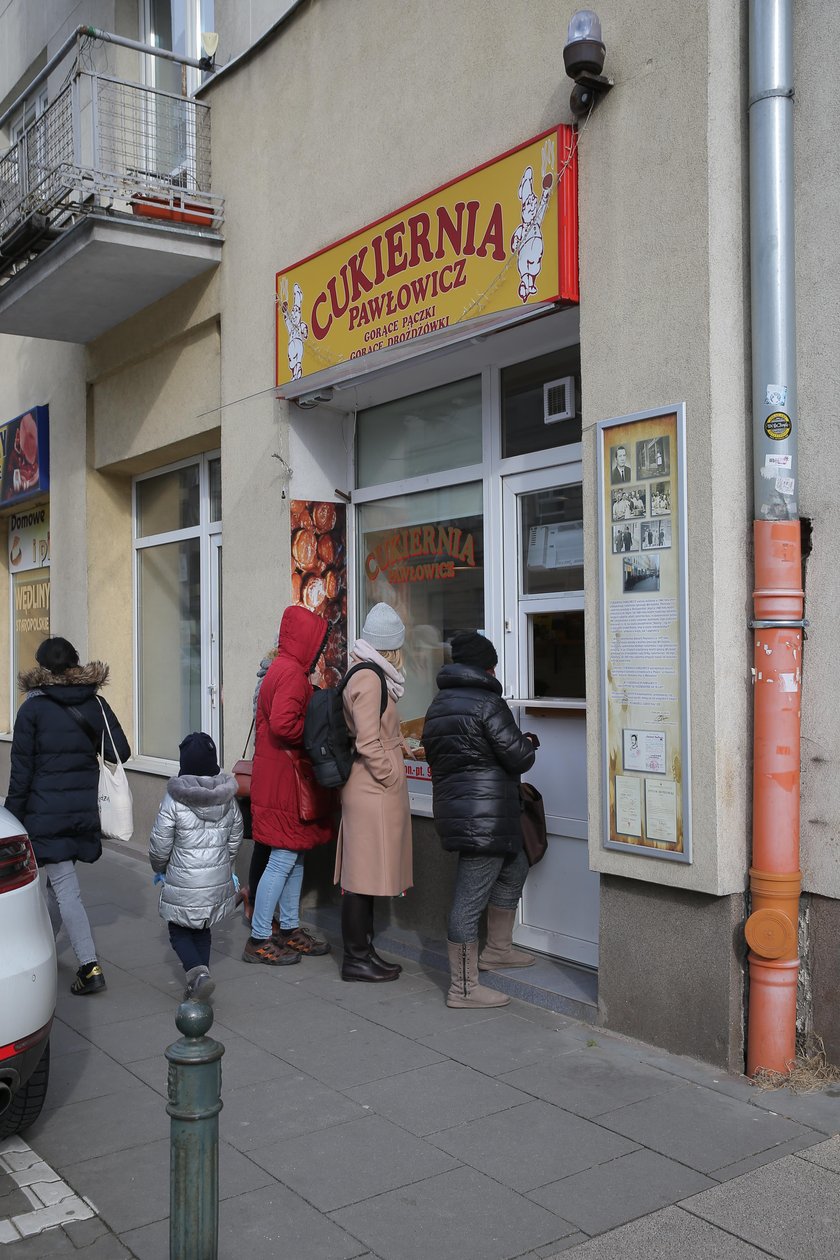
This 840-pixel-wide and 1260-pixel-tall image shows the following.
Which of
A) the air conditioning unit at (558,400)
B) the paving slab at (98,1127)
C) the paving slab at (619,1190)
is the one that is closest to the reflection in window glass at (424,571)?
the air conditioning unit at (558,400)

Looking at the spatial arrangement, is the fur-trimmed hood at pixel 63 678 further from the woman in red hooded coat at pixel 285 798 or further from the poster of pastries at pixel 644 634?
the poster of pastries at pixel 644 634

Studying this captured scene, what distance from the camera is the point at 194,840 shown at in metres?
5.20

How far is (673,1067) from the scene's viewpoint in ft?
14.7

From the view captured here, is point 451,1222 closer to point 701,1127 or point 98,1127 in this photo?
point 701,1127

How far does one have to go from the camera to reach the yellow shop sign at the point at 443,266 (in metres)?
5.14

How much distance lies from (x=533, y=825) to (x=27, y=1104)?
2.72 meters

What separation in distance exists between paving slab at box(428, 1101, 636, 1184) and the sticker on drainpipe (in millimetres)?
2627

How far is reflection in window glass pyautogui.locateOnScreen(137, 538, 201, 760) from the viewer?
9.43m

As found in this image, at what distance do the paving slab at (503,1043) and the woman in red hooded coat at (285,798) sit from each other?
141 cm

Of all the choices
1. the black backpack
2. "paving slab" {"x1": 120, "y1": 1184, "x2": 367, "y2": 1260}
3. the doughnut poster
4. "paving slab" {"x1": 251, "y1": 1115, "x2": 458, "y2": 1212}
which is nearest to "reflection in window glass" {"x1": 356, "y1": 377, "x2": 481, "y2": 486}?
the doughnut poster

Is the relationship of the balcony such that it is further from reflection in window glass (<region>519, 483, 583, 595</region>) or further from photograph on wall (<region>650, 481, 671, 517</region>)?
photograph on wall (<region>650, 481, 671, 517</region>)

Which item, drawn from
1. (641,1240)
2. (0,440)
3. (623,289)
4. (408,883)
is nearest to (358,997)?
(408,883)

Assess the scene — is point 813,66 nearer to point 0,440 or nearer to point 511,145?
point 511,145

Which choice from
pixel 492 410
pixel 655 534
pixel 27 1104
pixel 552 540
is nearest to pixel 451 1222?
pixel 27 1104
